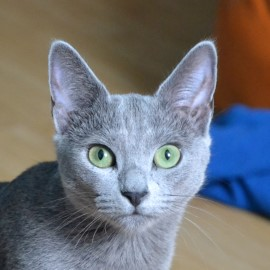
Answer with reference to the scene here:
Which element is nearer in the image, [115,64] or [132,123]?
[132,123]

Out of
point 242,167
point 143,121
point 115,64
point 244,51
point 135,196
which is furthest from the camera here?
point 115,64

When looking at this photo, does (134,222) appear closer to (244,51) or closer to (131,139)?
(131,139)

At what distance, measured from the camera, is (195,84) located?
3.99ft

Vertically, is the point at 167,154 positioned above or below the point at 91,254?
above

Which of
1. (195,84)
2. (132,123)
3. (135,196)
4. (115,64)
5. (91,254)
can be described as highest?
(115,64)

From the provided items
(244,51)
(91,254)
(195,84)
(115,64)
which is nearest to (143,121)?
(195,84)

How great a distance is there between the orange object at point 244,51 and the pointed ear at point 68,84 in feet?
2.94

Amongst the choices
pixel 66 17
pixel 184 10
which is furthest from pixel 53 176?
pixel 184 10

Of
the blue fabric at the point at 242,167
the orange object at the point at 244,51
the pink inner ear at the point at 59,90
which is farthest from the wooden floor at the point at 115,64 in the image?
the pink inner ear at the point at 59,90

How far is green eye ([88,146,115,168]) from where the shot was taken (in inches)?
44.4

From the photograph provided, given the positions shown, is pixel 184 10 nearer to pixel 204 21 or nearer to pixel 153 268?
pixel 204 21

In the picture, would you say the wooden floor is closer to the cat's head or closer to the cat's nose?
the cat's head

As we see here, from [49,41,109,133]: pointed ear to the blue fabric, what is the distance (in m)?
0.71

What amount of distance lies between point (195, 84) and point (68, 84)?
0.23m
